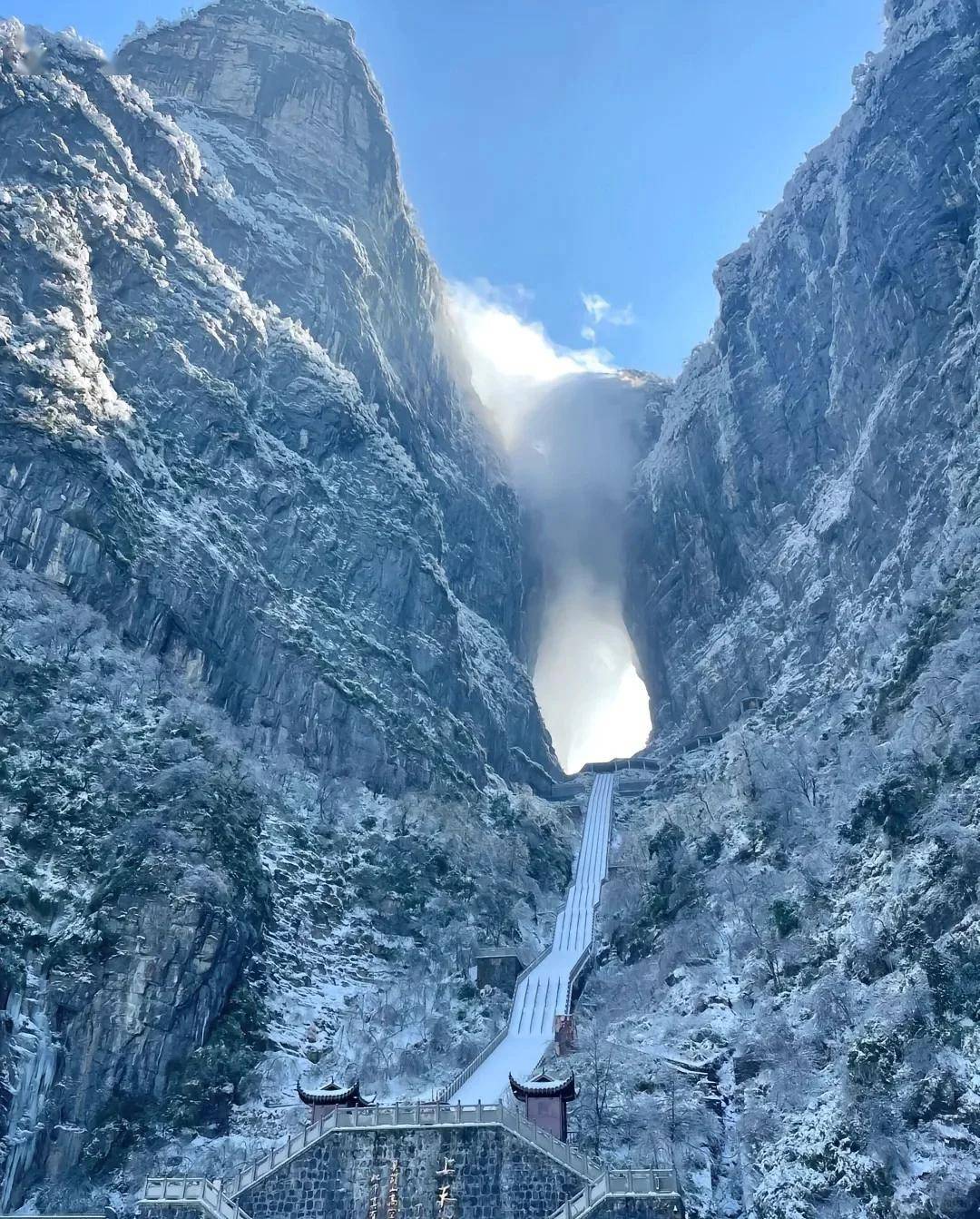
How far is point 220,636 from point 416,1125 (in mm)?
45852

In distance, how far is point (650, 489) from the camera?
13688cm

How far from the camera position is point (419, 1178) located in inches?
1236

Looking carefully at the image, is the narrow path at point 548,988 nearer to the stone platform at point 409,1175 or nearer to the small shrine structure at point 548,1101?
the small shrine structure at point 548,1101

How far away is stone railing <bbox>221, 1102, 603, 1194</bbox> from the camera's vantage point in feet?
102

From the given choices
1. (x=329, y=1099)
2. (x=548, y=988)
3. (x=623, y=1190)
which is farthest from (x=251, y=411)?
(x=623, y=1190)

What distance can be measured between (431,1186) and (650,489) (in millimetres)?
113306

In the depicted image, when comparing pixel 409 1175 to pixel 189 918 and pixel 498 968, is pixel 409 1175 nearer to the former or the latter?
pixel 189 918

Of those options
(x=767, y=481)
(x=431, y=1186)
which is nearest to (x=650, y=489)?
(x=767, y=481)

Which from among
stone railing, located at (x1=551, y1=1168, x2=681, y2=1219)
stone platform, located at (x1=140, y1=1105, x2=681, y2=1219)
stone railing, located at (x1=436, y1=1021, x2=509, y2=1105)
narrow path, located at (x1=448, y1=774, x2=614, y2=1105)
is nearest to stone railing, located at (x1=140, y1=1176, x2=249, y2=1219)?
stone platform, located at (x1=140, y1=1105, x2=681, y2=1219)

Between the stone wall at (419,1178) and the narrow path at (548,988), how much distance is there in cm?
958

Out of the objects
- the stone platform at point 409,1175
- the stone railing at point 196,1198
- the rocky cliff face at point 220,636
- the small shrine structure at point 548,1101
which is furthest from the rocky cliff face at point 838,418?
the stone railing at point 196,1198

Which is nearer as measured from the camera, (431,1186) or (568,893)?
(431,1186)

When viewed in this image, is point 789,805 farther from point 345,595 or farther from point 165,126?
point 165,126

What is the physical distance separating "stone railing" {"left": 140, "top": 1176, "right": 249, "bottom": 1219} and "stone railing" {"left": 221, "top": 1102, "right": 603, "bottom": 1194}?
0.52 meters
